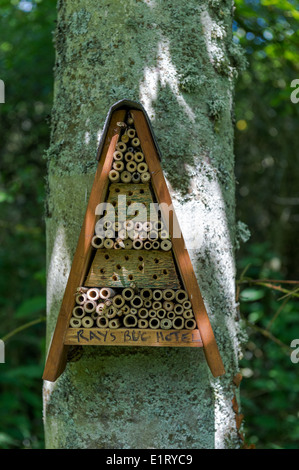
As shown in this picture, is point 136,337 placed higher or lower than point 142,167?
lower

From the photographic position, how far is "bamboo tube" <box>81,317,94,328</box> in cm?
129

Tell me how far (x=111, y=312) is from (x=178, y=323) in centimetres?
19

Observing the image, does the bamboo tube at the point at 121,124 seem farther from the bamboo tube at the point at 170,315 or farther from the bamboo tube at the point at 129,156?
the bamboo tube at the point at 170,315

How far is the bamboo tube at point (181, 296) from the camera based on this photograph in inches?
51.4

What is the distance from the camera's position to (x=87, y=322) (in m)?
1.30

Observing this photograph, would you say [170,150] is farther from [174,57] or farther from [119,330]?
[119,330]

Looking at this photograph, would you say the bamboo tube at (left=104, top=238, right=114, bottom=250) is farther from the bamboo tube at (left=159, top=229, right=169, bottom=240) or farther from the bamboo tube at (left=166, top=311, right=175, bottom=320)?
the bamboo tube at (left=166, top=311, right=175, bottom=320)

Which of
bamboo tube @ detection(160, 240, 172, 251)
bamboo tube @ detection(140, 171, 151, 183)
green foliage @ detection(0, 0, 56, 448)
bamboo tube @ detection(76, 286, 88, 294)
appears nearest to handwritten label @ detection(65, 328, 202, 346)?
bamboo tube @ detection(76, 286, 88, 294)

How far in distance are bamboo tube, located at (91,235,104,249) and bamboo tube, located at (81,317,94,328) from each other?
0.65 ft

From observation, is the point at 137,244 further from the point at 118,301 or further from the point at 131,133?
the point at 131,133

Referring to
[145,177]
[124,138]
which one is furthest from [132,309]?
[124,138]

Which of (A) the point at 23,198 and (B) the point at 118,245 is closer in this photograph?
(B) the point at 118,245

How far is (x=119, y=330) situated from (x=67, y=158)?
581mm

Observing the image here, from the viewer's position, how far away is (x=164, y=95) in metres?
1.47
